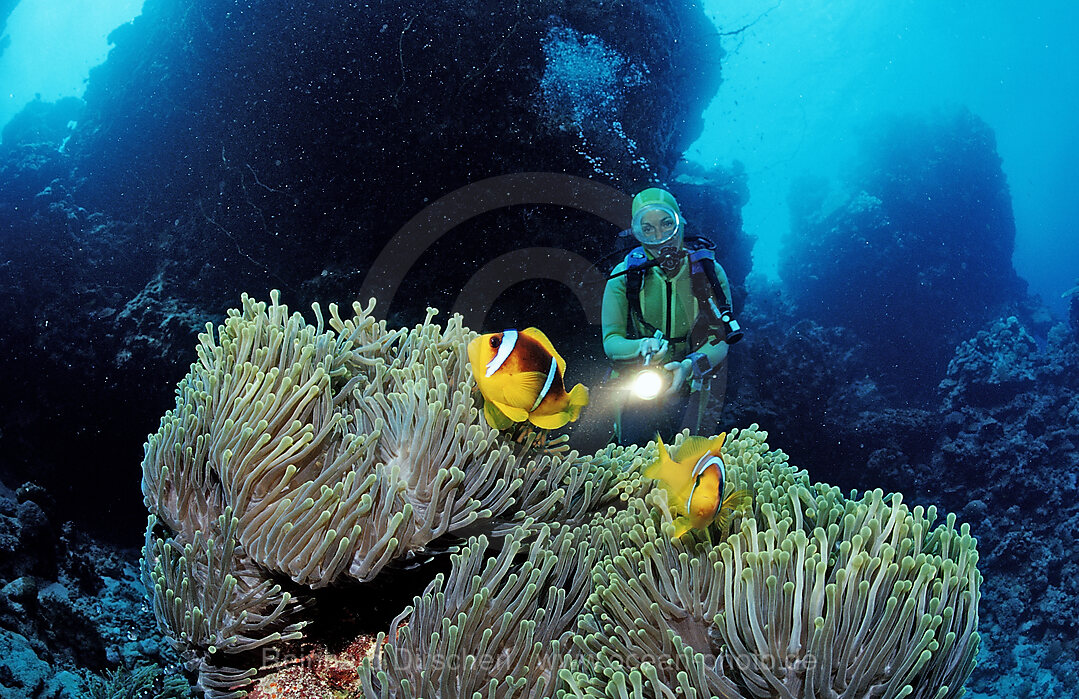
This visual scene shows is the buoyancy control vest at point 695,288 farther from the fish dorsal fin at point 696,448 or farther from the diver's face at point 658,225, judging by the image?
the fish dorsal fin at point 696,448

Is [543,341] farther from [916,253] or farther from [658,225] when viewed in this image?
[916,253]

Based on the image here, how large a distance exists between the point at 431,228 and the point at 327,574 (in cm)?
540

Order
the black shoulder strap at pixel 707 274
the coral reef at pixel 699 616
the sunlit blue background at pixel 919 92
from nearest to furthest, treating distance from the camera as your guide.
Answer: the coral reef at pixel 699 616
the black shoulder strap at pixel 707 274
the sunlit blue background at pixel 919 92

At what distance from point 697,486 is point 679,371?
2140 mm

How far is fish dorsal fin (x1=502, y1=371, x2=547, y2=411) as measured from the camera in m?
1.90

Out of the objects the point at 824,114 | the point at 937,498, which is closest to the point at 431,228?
the point at 937,498

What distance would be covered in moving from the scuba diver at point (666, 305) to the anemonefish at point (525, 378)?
2.06 m

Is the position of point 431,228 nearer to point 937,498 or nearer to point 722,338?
point 722,338

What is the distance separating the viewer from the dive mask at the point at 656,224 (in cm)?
425

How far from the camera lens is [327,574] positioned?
6.05 feet

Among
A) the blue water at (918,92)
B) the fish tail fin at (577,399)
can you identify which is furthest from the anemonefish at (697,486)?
the blue water at (918,92)

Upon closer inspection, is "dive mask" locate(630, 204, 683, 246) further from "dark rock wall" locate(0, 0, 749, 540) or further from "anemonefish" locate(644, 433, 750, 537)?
"dark rock wall" locate(0, 0, 749, 540)

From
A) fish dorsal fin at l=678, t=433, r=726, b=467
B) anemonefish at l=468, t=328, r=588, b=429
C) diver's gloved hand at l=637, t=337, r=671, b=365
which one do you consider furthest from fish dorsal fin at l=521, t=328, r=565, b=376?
diver's gloved hand at l=637, t=337, r=671, b=365

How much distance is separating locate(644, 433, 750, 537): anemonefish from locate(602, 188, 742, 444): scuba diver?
2.00 meters
